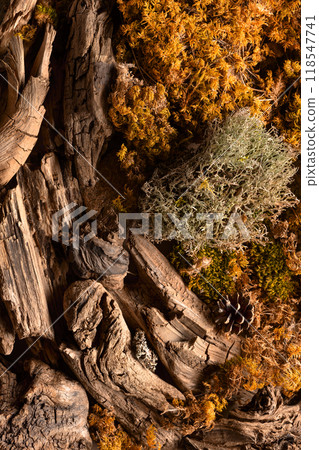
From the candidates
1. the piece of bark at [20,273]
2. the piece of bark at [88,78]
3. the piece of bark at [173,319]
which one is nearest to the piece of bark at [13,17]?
the piece of bark at [88,78]

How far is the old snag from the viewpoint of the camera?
2.45m

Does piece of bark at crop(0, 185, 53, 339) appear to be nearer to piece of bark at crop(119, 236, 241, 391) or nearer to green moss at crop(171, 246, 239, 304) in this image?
piece of bark at crop(119, 236, 241, 391)

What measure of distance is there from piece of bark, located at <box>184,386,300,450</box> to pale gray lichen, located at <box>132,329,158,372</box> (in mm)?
531

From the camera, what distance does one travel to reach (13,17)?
2.44 m

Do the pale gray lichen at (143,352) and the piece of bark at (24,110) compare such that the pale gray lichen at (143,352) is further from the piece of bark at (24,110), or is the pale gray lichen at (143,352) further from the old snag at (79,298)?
the piece of bark at (24,110)

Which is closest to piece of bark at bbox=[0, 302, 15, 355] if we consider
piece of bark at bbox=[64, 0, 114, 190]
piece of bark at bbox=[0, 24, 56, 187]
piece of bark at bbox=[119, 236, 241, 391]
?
piece of bark at bbox=[119, 236, 241, 391]

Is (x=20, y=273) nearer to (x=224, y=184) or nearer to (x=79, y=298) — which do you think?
(x=79, y=298)

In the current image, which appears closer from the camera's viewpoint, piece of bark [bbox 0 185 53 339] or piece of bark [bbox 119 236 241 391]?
piece of bark [bbox 0 185 53 339]

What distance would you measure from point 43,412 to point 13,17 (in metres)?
2.25

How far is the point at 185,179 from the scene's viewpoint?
241cm

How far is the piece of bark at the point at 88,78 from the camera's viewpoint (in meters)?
2.42

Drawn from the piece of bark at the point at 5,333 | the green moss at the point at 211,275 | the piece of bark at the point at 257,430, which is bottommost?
the piece of bark at the point at 257,430

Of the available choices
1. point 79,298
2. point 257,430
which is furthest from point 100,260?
point 257,430
